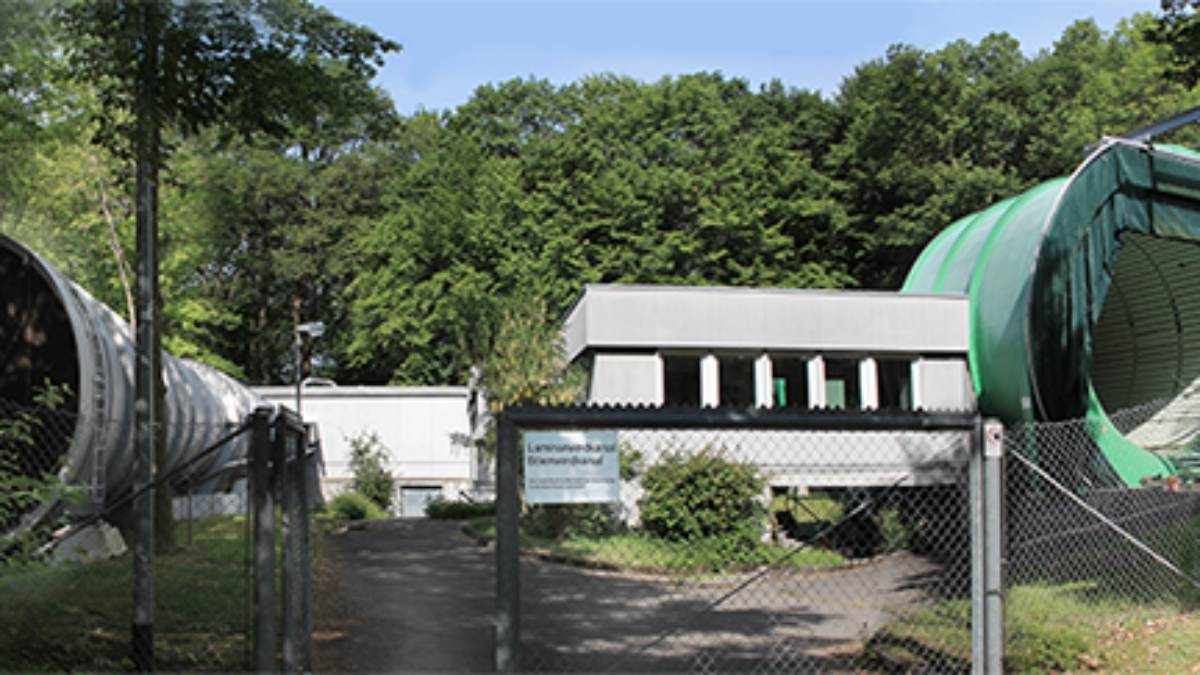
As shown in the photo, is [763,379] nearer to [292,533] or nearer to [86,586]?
[86,586]

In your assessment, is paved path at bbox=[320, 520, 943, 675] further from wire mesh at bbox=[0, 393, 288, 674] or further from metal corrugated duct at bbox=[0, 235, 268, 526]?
metal corrugated duct at bbox=[0, 235, 268, 526]

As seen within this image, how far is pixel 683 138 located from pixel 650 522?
31337mm

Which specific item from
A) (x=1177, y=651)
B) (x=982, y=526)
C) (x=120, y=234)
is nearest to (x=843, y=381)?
(x=1177, y=651)

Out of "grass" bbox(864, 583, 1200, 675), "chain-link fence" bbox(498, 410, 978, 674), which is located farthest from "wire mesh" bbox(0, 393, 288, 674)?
"grass" bbox(864, 583, 1200, 675)

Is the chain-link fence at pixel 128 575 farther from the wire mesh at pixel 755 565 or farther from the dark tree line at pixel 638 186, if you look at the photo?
the dark tree line at pixel 638 186

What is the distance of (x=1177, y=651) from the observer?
7.18 meters

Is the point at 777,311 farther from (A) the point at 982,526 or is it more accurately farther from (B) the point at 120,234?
(B) the point at 120,234

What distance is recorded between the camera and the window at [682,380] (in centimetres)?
2317

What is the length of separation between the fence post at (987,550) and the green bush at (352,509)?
74.5ft

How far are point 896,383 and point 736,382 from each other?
12.5ft

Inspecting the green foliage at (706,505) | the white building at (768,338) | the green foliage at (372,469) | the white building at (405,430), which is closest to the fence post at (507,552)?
the green foliage at (706,505)

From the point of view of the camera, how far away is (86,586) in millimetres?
8992

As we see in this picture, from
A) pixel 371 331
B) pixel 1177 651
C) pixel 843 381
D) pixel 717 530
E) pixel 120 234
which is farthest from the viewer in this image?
pixel 371 331

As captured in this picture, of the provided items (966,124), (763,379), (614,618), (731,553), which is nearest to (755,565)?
(731,553)
